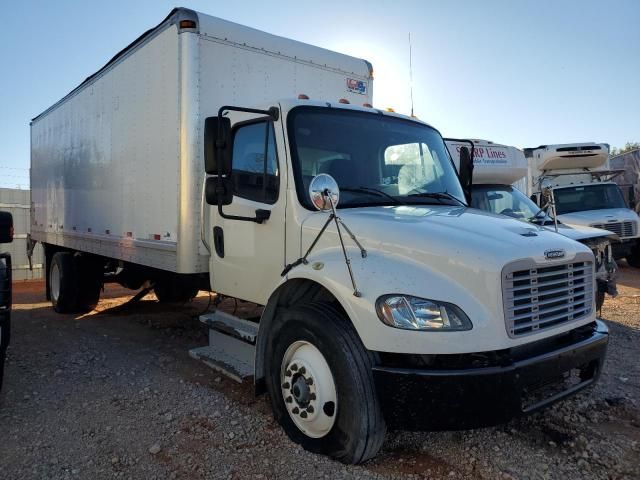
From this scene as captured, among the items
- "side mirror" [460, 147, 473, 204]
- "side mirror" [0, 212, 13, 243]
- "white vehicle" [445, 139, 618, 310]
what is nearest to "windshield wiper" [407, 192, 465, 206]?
"side mirror" [460, 147, 473, 204]

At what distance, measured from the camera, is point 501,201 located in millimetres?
8242

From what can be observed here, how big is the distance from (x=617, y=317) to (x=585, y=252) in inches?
189

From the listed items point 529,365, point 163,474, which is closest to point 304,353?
point 163,474

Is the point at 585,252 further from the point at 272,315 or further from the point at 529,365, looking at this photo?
the point at 272,315

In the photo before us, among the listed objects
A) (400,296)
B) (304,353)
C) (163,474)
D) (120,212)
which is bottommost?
(163,474)

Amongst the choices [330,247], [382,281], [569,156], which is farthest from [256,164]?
[569,156]

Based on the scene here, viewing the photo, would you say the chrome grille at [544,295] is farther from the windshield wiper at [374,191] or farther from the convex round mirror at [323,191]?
the windshield wiper at [374,191]

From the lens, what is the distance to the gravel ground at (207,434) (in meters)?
3.30

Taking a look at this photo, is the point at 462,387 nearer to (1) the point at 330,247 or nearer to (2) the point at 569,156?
(1) the point at 330,247

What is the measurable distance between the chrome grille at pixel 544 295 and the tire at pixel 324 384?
0.85 meters

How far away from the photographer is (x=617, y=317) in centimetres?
765

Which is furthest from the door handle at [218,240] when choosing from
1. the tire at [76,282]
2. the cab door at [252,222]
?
the tire at [76,282]

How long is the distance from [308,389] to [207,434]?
98 cm

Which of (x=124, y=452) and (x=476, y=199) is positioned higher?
(x=476, y=199)
